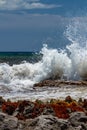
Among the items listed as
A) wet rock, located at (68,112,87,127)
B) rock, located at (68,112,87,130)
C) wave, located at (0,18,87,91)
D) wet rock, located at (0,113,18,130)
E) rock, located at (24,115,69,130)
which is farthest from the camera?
wave, located at (0,18,87,91)

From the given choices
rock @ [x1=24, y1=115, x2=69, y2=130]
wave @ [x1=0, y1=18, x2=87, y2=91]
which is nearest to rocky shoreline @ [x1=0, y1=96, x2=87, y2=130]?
rock @ [x1=24, y1=115, x2=69, y2=130]

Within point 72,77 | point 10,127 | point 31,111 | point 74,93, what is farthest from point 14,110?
point 72,77

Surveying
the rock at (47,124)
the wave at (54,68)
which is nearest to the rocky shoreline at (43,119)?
the rock at (47,124)

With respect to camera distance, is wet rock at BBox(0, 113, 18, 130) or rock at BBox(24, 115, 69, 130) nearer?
rock at BBox(24, 115, 69, 130)

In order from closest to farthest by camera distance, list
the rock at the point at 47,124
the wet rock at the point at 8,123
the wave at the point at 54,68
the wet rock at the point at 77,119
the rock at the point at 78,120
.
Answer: the rock at the point at 47,124 → the wet rock at the point at 8,123 → the rock at the point at 78,120 → the wet rock at the point at 77,119 → the wave at the point at 54,68

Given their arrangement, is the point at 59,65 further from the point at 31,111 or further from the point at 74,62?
the point at 31,111

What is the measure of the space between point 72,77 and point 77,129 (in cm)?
2319

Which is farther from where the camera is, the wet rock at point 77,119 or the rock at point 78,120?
the wet rock at point 77,119

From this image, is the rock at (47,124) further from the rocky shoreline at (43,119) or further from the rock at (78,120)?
the rock at (78,120)

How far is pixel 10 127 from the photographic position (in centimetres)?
1014

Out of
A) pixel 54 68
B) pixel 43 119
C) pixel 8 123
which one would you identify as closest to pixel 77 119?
pixel 43 119

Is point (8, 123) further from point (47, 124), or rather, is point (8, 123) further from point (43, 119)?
point (47, 124)

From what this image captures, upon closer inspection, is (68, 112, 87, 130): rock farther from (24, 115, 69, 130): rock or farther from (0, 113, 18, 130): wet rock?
(0, 113, 18, 130): wet rock

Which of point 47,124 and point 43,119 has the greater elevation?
point 43,119
